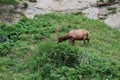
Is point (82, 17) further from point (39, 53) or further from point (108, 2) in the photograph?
point (39, 53)

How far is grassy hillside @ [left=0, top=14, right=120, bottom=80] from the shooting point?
13.1 m

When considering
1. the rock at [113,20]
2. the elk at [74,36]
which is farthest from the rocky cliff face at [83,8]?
the elk at [74,36]

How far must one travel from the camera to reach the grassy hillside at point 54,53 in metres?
13.1

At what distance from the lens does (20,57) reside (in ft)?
51.2

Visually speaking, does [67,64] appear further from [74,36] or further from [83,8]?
[83,8]

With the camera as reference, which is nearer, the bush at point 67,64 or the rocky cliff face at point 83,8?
the bush at point 67,64

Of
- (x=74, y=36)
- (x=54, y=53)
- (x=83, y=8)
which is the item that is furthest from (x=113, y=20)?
(x=54, y=53)

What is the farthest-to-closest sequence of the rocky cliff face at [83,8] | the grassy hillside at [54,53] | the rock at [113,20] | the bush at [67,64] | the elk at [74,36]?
the rocky cliff face at [83,8] → the rock at [113,20] → the elk at [74,36] → the grassy hillside at [54,53] → the bush at [67,64]

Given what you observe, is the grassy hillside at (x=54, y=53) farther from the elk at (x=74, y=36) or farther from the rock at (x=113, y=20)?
the rock at (x=113, y=20)

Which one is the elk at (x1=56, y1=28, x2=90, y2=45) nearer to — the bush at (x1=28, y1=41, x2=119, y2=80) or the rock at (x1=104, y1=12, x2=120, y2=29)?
the bush at (x1=28, y1=41, x2=119, y2=80)

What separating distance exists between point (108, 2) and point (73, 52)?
395 inches

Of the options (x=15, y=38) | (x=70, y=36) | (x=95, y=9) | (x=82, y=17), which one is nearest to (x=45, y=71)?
(x=70, y=36)

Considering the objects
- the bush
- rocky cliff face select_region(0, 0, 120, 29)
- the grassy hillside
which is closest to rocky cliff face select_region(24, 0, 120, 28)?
rocky cliff face select_region(0, 0, 120, 29)

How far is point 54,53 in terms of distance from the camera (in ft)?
45.3
